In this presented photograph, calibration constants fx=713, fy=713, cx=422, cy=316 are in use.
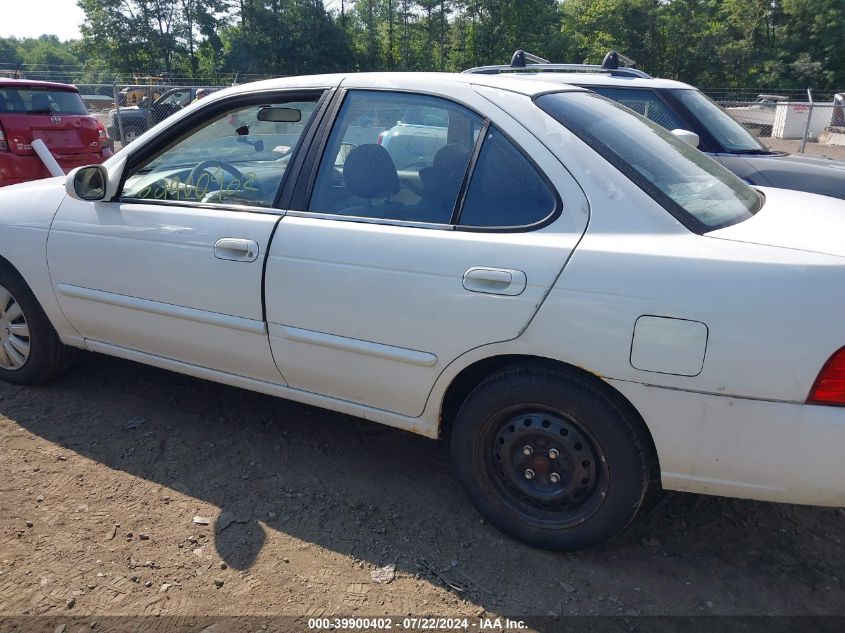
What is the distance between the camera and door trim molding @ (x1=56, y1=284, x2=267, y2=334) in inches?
123

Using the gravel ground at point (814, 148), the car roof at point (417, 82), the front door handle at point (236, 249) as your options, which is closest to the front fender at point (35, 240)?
the front door handle at point (236, 249)

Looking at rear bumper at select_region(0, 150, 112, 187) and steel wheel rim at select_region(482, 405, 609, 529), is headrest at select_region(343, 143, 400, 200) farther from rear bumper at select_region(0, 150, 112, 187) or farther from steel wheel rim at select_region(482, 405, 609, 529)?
rear bumper at select_region(0, 150, 112, 187)

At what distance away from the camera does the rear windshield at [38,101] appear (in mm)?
8531

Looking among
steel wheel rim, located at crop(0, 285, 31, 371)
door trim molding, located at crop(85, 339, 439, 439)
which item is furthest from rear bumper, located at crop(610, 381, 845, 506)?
steel wheel rim, located at crop(0, 285, 31, 371)

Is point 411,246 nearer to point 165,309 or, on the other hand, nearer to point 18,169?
point 165,309

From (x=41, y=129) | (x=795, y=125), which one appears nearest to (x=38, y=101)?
(x=41, y=129)

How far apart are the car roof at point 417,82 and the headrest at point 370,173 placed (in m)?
0.28

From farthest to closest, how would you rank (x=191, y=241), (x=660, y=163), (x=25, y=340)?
(x=25, y=340) → (x=191, y=241) → (x=660, y=163)

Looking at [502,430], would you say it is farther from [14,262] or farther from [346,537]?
[14,262]

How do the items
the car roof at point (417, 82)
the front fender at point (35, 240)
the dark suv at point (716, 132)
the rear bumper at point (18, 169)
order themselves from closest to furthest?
the car roof at point (417, 82) → the front fender at point (35, 240) → the dark suv at point (716, 132) → the rear bumper at point (18, 169)

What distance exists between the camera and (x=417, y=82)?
2.99 metres

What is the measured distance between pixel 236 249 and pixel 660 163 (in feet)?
5.82

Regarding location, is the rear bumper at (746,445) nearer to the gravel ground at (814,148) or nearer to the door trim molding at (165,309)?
the door trim molding at (165,309)

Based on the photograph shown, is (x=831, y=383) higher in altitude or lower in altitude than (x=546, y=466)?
higher
